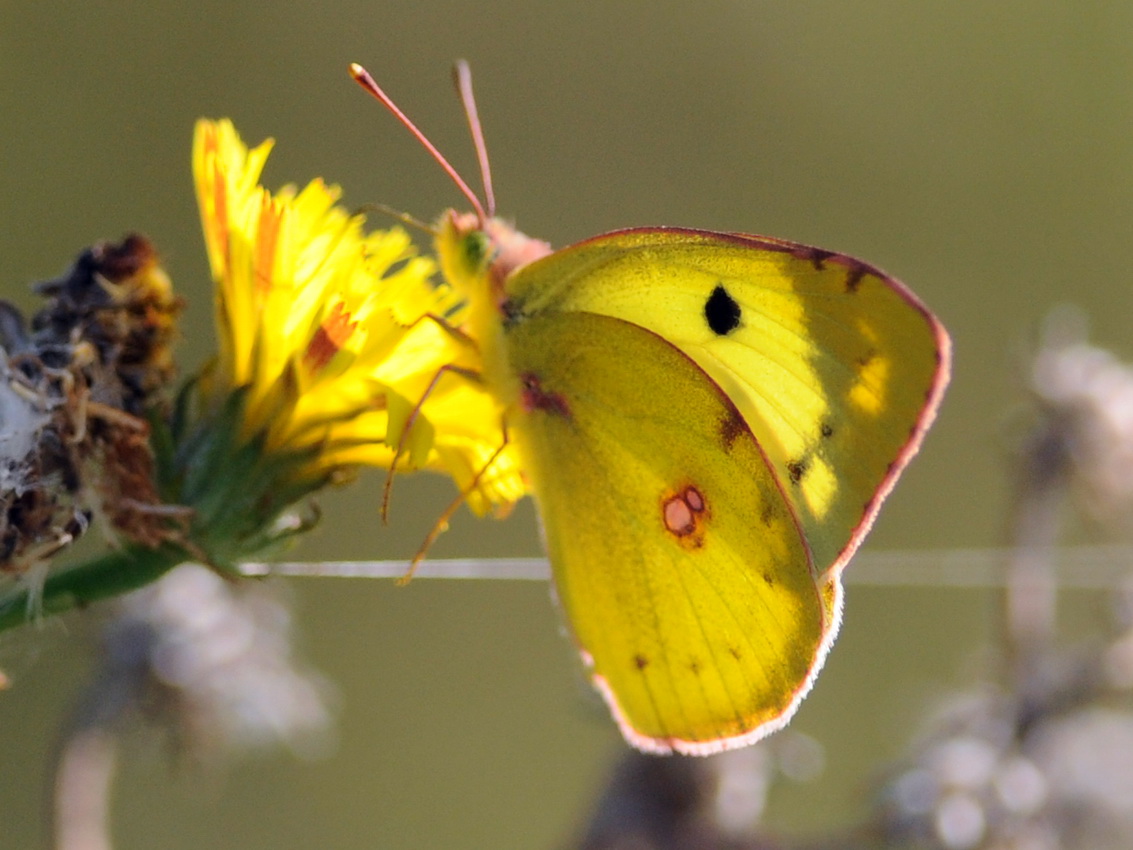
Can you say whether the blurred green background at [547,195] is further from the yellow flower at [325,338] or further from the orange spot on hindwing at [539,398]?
the yellow flower at [325,338]

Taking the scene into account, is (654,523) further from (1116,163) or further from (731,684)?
(1116,163)

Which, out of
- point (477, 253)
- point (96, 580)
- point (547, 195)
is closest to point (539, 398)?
point (477, 253)

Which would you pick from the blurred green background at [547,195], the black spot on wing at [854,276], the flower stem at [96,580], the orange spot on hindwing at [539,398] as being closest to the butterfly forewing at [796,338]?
the black spot on wing at [854,276]

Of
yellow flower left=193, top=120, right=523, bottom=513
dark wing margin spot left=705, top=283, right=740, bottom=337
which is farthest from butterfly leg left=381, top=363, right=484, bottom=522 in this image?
dark wing margin spot left=705, top=283, right=740, bottom=337

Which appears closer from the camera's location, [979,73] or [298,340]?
[298,340]

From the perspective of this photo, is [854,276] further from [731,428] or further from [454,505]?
[454,505]

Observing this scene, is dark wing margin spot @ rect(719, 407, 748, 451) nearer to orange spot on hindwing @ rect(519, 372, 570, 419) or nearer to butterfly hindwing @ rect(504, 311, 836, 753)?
butterfly hindwing @ rect(504, 311, 836, 753)

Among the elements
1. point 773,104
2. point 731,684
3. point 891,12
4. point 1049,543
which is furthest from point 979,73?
point 731,684
